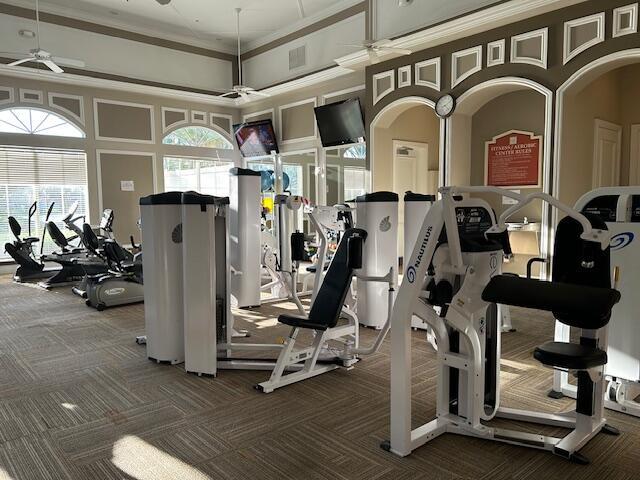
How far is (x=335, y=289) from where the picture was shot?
3561 millimetres

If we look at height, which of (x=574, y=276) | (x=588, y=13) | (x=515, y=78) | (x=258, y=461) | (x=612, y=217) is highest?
(x=588, y=13)

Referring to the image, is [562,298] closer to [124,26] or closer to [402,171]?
[402,171]

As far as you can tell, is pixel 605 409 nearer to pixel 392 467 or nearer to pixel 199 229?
pixel 392 467

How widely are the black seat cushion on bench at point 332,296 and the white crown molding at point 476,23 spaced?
4183 mm

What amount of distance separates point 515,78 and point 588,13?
1030 mm

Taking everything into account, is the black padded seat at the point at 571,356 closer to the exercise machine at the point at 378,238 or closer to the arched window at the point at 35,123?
the exercise machine at the point at 378,238

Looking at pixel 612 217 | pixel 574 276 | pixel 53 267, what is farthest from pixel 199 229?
pixel 53 267

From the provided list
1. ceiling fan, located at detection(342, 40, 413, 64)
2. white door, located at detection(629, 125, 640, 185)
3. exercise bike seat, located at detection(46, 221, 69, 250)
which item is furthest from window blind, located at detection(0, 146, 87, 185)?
white door, located at detection(629, 125, 640, 185)

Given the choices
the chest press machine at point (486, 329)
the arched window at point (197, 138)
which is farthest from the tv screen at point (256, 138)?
the chest press machine at point (486, 329)

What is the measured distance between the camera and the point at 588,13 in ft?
18.6

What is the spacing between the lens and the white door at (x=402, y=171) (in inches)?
358

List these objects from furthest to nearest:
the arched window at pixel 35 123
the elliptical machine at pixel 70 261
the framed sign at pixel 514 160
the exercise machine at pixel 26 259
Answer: the arched window at pixel 35 123 → the exercise machine at pixel 26 259 → the framed sign at pixel 514 160 → the elliptical machine at pixel 70 261

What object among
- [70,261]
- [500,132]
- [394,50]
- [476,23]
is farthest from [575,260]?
[70,261]

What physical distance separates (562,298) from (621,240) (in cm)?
128
